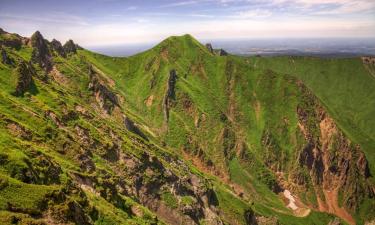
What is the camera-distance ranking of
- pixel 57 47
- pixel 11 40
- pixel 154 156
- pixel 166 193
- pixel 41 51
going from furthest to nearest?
pixel 57 47, pixel 41 51, pixel 11 40, pixel 154 156, pixel 166 193

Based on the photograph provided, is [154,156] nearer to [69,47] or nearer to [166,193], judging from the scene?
[166,193]

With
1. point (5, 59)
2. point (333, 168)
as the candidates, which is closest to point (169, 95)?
point (333, 168)

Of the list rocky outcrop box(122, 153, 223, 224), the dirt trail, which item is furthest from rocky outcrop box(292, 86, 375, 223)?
rocky outcrop box(122, 153, 223, 224)

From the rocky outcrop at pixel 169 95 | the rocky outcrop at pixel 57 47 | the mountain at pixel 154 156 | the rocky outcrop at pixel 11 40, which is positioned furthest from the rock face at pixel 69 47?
the rocky outcrop at pixel 169 95

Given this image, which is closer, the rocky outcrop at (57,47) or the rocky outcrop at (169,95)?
the rocky outcrop at (57,47)

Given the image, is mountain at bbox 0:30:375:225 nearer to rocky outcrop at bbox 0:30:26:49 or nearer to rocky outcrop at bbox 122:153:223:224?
rocky outcrop at bbox 122:153:223:224

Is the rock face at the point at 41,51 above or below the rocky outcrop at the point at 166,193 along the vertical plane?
above

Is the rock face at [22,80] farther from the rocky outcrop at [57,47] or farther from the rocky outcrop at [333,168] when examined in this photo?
the rocky outcrop at [333,168]
